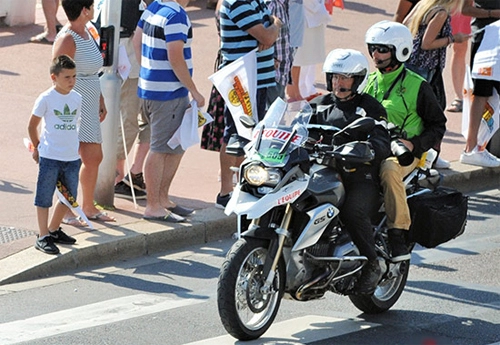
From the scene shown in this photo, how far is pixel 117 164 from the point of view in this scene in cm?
1037

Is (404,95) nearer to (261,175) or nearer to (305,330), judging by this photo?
(261,175)

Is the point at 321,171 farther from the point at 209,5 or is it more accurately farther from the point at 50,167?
the point at 209,5

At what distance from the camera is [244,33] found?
9812 mm

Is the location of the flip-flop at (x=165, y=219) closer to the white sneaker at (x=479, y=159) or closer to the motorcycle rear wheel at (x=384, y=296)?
the motorcycle rear wheel at (x=384, y=296)

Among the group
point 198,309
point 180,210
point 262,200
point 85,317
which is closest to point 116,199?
point 180,210

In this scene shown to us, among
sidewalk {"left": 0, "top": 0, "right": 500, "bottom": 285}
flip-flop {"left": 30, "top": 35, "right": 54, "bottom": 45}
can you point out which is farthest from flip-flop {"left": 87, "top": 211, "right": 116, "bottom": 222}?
flip-flop {"left": 30, "top": 35, "right": 54, "bottom": 45}

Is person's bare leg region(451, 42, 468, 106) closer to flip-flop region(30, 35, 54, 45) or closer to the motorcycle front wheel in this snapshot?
flip-flop region(30, 35, 54, 45)

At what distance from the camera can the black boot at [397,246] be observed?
7.66 meters

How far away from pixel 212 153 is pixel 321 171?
473cm

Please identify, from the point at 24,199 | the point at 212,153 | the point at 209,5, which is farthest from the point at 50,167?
the point at 209,5

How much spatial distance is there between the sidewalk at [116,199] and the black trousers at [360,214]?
2247 mm

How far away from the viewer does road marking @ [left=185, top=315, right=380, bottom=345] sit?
23.0ft

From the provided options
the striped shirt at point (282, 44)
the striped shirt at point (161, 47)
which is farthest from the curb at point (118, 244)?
the striped shirt at point (282, 44)

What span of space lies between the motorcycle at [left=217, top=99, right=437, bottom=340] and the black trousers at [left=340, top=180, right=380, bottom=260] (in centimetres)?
5
